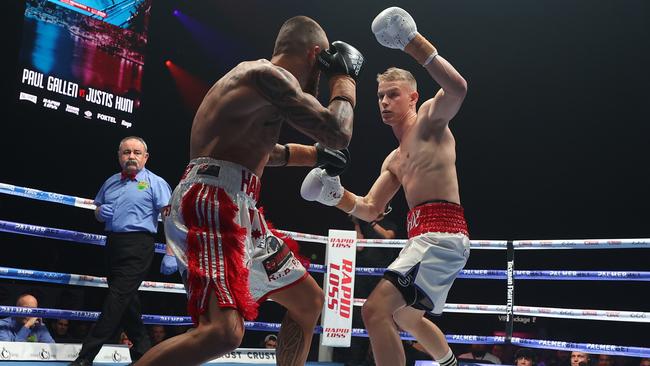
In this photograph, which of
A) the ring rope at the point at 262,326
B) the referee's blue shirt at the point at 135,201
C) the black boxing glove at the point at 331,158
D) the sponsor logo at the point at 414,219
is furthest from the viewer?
the referee's blue shirt at the point at 135,201

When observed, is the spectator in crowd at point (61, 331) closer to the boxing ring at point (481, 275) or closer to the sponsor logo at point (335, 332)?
the boxing ring at point (481, 275)

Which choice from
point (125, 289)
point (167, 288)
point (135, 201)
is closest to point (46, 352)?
point (125, 289)

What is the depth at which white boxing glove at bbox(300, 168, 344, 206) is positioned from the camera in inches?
118

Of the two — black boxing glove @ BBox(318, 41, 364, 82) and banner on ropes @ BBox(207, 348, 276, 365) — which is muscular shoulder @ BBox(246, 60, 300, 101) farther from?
banner on ropes @ BBox(207, 348, 276, 365)

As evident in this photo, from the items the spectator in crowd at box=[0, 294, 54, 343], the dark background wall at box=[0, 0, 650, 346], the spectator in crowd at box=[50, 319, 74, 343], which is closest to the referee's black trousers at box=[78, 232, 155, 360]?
the spectator in crowd at box=[0, 294, 54, 343]

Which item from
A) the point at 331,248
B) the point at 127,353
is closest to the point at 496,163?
the point at 331,248

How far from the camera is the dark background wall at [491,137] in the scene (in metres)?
6.22

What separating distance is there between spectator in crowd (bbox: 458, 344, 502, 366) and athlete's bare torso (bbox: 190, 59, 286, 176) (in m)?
3.68

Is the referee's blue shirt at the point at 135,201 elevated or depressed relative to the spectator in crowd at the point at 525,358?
elevated

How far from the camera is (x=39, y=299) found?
5.08 meters

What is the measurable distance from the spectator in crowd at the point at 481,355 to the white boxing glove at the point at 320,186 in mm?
2724

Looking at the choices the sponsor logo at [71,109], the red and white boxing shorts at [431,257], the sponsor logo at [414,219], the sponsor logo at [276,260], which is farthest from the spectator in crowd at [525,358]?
the sponsor logo at [71,109]

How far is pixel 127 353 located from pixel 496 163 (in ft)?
15.3

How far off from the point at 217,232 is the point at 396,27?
4.30ft
